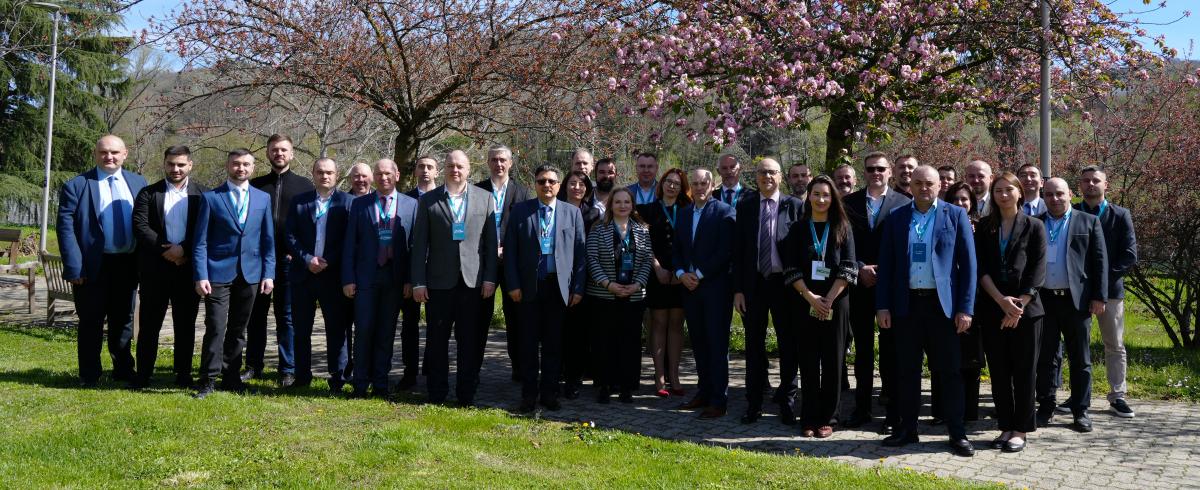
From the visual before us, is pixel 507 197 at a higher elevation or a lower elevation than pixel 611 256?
higher

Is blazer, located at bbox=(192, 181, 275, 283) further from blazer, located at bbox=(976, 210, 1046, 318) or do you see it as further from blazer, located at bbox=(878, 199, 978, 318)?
blazer, located at bbox=(976, 210, 1046, 318)

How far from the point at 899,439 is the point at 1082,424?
5.28ft

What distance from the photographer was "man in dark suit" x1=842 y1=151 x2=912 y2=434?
6.62 metres

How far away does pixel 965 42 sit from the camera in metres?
9.09

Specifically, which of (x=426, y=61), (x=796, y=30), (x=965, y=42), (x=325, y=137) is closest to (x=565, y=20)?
(x=426, y=61)

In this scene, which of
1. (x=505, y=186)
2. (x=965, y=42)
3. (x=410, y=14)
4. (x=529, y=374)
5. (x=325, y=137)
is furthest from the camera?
(x=325, y=137)

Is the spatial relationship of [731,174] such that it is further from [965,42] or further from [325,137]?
[325,137]

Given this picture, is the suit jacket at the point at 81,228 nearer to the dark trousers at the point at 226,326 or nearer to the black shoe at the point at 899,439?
the dark trousers at the point at 226,326

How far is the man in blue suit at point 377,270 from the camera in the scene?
712 centimetres

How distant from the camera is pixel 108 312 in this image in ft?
24.8

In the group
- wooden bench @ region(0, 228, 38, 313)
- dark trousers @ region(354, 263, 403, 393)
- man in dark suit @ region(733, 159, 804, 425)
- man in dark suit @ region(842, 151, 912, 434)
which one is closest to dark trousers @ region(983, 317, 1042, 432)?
man in dark suit @ region(842, 151, 912, 434)

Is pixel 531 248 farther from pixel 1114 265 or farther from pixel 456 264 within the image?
pixel 1114 265

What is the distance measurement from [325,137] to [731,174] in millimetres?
11406

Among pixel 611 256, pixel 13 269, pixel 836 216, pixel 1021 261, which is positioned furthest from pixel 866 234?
pixel 13 269
